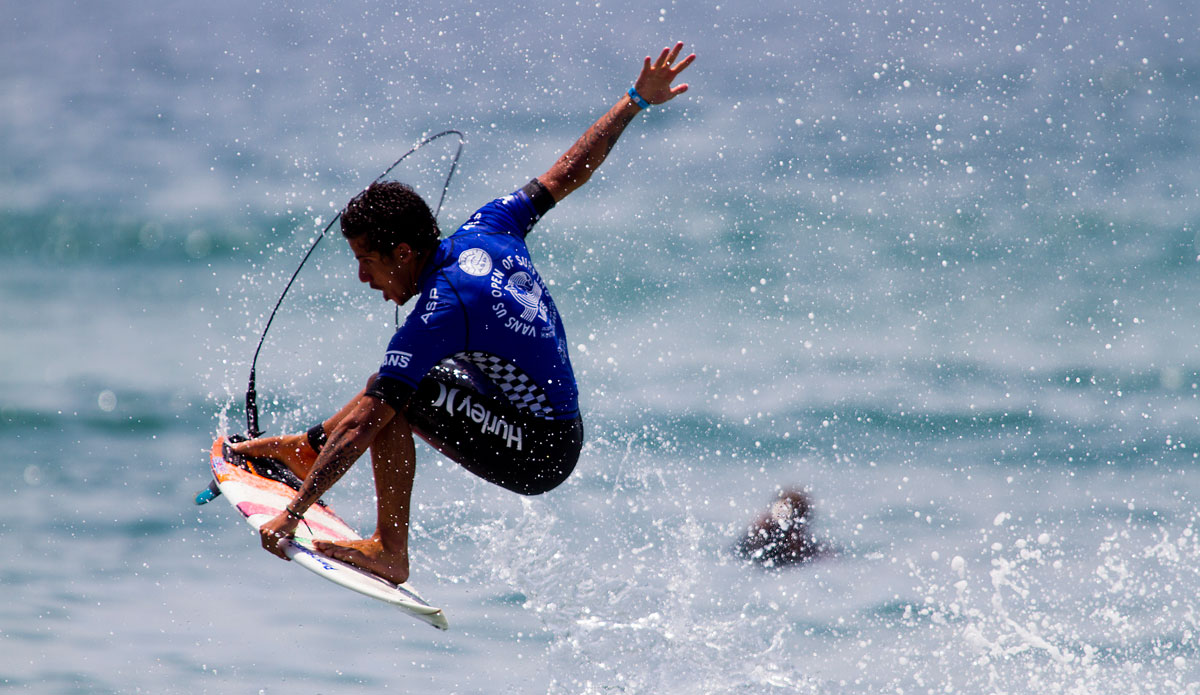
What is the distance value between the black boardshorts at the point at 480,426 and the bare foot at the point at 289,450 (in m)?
0.57

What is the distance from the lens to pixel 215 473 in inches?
174

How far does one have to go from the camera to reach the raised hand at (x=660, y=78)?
4.61 meters

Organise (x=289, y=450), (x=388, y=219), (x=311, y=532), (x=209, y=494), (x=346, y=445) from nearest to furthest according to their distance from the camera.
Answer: (x=346, y=445) → (x=388, y=219) → (x=311, y=532) → (x=209, y=494) → (x=289, y=450)

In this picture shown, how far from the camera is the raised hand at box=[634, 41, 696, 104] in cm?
461

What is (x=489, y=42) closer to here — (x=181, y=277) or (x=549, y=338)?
(x=181, y=277)

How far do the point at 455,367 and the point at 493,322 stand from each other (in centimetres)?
48

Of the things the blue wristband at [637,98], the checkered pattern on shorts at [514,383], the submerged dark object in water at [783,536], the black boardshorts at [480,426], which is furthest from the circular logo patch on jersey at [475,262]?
the submerged dark object in water at [783,536]

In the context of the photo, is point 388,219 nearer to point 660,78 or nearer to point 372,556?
point 372,556

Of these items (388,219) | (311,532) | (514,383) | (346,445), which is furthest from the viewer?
(311,532)

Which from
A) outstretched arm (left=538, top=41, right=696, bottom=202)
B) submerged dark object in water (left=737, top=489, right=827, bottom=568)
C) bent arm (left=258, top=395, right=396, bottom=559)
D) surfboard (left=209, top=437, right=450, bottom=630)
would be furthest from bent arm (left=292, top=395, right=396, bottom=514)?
submerged dark object in water (left=737, top=489, right=827, bottom=568)

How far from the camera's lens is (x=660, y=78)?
463 centimetres

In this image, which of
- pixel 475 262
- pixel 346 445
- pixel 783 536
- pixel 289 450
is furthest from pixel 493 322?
pixel 783 536

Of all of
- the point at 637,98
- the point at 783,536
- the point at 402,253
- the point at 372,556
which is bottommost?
the point at 372,556

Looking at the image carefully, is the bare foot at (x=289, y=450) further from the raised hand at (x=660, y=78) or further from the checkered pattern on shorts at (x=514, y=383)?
the raised hand at (x=660, y=78)
